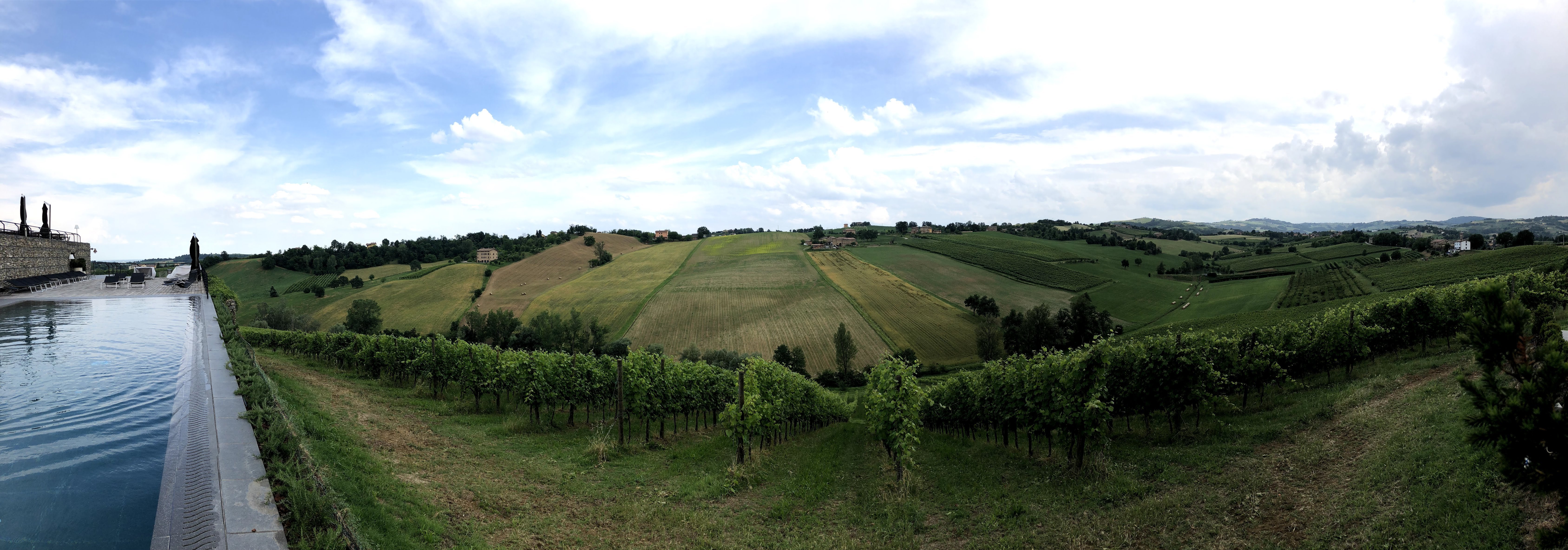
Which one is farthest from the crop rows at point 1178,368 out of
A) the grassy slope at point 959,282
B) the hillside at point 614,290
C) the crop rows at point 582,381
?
the hillside at point 614,290

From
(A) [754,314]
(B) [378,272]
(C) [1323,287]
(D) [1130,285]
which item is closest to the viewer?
(C) [1323,287]

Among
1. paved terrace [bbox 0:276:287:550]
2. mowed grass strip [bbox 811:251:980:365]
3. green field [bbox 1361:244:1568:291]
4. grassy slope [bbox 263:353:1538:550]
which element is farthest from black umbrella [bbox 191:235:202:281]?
green field [bbox 1361:244:1568:291]

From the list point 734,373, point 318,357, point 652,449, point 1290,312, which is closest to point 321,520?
point 652,449

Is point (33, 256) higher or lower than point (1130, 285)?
higher

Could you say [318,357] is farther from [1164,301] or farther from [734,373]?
[1164,301]

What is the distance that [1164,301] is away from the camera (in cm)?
8006

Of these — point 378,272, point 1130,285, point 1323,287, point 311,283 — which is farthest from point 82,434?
point 378,272

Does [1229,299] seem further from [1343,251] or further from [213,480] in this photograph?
[213,480]

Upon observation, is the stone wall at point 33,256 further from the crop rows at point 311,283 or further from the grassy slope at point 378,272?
the grassy slope at point 378,272

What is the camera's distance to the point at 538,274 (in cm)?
9850

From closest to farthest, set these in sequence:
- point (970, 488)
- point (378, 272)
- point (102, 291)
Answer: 1. point (970, 488)
2. point (102, 291)
3. point (378, 272)

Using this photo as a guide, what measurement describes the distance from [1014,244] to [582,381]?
388 ft

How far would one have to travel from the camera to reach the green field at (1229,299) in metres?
64.4

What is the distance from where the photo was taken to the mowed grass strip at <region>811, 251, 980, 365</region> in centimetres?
6328
